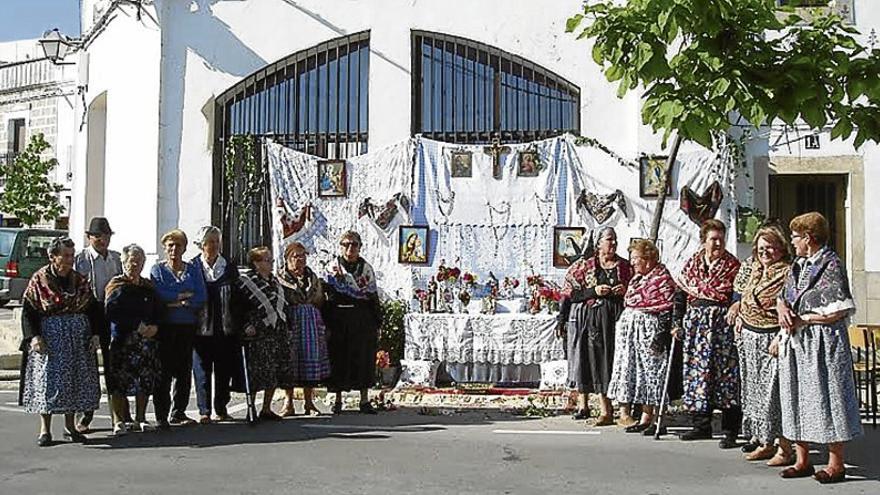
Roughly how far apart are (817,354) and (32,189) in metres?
25.3

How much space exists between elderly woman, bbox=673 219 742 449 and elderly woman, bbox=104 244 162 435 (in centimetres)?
461

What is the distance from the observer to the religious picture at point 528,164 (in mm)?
13445

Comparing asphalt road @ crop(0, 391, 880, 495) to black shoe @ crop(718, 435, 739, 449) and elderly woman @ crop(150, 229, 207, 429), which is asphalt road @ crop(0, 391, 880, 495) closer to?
black shoe @ crop(718, 435, 739, 449)

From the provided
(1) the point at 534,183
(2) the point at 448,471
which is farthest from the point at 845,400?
(1) the point at 534,183

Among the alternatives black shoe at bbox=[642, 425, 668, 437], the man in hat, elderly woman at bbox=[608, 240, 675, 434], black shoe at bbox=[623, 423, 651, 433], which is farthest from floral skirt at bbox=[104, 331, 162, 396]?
black shoe at bbox=[642, 425, 668, 437]

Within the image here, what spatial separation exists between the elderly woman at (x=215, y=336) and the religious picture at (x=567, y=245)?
14.3ft

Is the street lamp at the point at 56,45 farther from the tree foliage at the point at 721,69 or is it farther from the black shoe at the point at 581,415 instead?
the tree foliage at the point at 721,69

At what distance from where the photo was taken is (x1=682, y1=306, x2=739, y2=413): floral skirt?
363 inches

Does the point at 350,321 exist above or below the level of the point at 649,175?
below

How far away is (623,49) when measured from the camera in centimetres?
827

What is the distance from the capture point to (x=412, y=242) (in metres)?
13.5

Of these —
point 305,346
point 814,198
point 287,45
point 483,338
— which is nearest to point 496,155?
point 483,338

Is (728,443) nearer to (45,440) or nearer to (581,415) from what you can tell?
(581,415)

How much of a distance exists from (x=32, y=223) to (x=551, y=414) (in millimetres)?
22327
